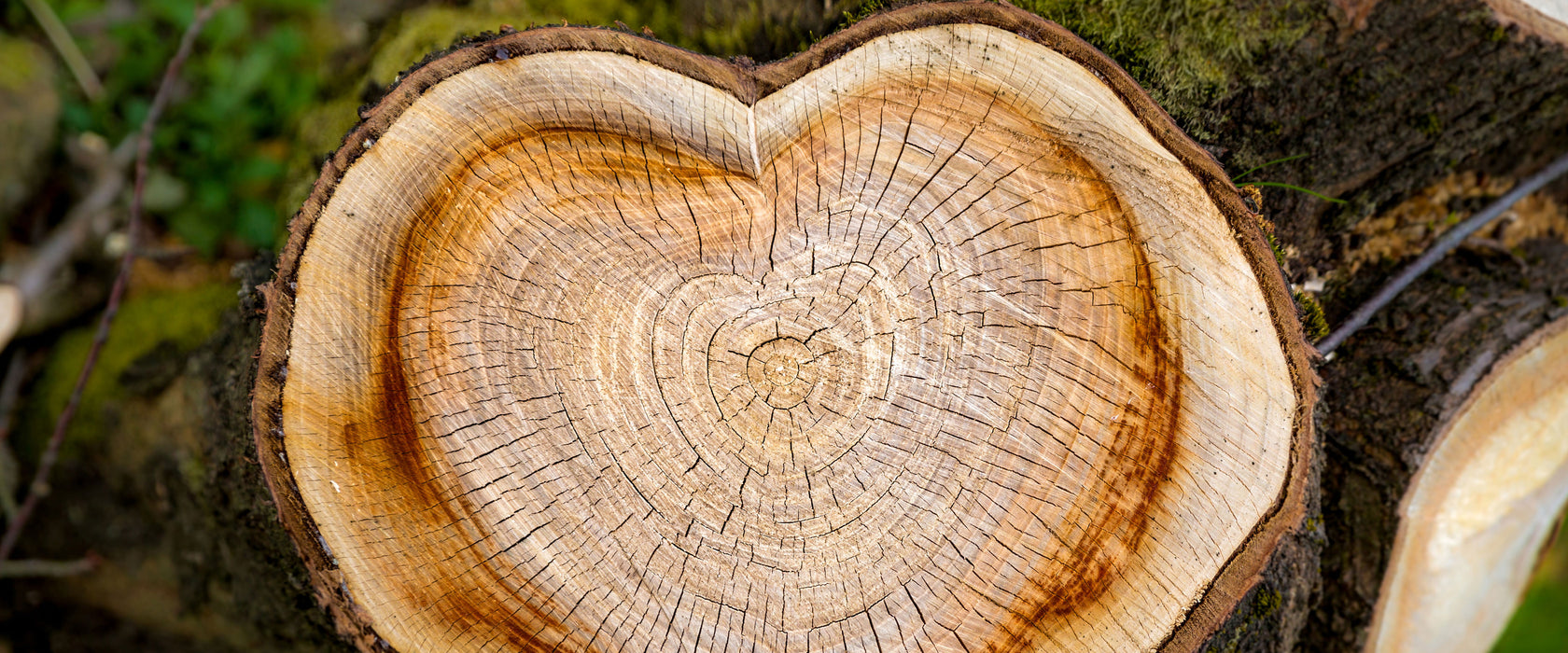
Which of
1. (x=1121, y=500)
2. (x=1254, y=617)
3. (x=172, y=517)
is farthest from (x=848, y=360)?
(x=172, y=517)

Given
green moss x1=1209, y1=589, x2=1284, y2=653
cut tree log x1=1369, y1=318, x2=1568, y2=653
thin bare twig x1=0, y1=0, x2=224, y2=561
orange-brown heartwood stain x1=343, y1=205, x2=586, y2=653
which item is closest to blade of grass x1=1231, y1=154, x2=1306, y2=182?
cut tree log x1=1369, y1=318, x2=1568, y2=653

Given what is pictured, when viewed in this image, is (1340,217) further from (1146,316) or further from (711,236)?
(711,236)

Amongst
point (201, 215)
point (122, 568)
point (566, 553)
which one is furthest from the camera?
point (201, 215)

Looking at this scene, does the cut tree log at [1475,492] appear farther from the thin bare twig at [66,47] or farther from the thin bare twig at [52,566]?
the thin bare twig at [66,47]

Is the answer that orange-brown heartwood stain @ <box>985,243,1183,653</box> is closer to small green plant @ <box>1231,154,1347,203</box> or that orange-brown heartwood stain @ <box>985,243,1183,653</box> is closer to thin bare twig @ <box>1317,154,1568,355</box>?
small green plant @ <box>1231,154,1347,203</box>

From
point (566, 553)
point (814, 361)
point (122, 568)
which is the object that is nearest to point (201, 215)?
point (122, 568)

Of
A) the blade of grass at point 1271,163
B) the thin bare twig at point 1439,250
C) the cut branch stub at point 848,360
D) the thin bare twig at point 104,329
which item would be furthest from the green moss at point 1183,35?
the thin bare twig at point 104,329
